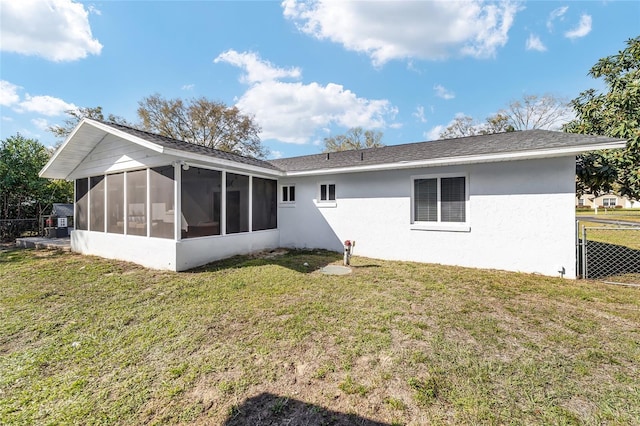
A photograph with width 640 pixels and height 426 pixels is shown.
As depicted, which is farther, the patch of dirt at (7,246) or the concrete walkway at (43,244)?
the patch of dirt at (7,246)

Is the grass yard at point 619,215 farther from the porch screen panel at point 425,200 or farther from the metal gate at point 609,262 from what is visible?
the porch screen panel at point 425,200

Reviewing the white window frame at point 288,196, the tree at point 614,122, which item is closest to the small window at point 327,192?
the white window frame at point 288,196

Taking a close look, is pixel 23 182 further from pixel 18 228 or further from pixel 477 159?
pixel 477 159

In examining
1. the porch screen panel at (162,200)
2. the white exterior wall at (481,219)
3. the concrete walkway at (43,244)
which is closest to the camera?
the white exterior wall at (481,219)

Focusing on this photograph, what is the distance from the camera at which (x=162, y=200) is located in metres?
6.67

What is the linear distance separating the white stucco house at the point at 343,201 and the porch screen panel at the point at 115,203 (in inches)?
1.2

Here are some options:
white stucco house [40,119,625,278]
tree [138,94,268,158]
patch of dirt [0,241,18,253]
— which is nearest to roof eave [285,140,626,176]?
white stucco house [40,119,625,278]

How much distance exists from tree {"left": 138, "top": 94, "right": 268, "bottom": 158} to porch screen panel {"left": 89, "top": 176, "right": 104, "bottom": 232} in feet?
58.3

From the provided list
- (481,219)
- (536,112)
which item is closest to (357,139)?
(536,112)

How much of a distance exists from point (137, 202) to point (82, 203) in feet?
12.0

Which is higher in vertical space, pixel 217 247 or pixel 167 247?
pixel 167 247

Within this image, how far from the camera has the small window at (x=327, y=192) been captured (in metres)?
8.95

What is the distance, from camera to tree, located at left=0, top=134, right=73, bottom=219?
453 inches

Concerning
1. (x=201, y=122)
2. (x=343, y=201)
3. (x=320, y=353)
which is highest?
(x=201, y=122)
